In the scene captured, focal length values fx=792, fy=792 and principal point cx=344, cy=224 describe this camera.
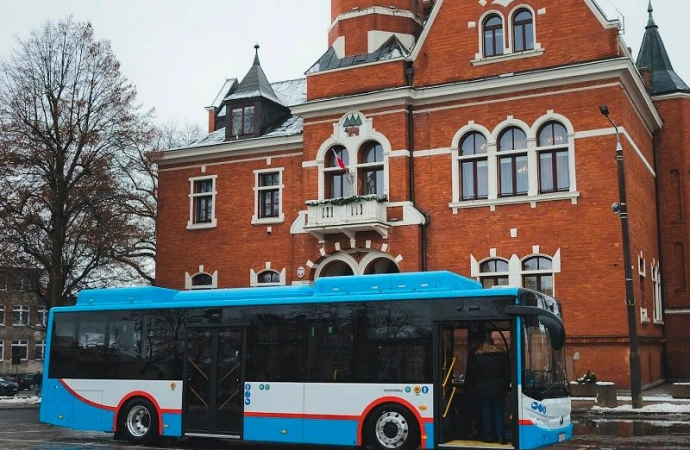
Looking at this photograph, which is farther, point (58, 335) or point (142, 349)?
point (58, 335)

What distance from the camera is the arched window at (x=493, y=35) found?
28391 millimetres

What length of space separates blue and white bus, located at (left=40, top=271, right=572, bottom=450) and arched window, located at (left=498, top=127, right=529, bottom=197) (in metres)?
13.8

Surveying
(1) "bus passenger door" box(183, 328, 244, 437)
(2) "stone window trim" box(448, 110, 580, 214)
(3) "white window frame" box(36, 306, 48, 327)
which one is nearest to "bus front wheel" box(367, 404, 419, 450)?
(1) "bus passenger door" box(183, 328, 244, 437)

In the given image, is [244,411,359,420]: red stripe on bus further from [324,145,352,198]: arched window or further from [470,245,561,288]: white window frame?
[324,145,352,198]: arched window

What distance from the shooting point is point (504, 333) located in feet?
42.2

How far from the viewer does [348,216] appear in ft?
94.4

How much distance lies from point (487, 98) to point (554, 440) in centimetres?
Answer: 1727

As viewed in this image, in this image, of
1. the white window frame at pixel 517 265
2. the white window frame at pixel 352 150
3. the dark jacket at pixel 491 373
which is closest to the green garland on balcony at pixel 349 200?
the white window frame at pixel 352 150

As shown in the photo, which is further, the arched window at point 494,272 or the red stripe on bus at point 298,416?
the arched window at point 494,272

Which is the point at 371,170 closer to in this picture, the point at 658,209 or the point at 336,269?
the point at 336,269

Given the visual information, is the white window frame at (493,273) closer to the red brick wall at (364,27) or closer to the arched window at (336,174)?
the arched window at (336,174)

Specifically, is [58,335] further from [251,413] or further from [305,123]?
[305,123]

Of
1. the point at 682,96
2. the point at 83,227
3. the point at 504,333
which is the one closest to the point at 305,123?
the point at 83,227

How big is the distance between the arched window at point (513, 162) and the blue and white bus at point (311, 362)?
13.8 meters
